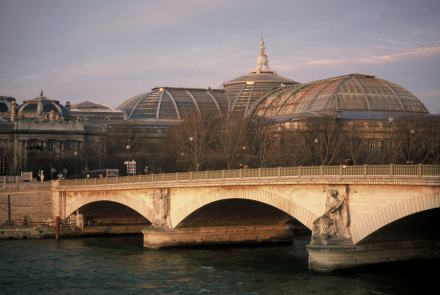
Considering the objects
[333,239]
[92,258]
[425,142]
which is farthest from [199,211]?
[425,142]

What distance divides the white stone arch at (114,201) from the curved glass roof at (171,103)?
7839 cm

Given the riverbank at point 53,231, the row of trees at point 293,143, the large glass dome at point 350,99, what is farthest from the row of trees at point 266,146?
the riverbank at point 53,231

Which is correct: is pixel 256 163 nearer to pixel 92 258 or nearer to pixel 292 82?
pixel 92 258

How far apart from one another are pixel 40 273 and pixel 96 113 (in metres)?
105

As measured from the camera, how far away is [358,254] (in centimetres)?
3759

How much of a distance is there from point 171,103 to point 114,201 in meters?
89.4

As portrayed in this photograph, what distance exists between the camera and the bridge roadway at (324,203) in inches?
1357

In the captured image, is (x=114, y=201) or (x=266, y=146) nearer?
(x=114, y=201)

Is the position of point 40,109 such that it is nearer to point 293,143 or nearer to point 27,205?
point 293,143

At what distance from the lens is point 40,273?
4341cm

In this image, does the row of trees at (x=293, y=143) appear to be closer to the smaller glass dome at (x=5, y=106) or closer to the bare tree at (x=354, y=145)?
the bare tree at (x=354, y=145)

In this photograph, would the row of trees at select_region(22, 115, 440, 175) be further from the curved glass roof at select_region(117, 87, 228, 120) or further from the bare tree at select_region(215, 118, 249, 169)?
the curved glass roof at select_region(117, 87, 228, 120)

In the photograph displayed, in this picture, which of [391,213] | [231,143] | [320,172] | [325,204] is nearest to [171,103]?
[231,143]

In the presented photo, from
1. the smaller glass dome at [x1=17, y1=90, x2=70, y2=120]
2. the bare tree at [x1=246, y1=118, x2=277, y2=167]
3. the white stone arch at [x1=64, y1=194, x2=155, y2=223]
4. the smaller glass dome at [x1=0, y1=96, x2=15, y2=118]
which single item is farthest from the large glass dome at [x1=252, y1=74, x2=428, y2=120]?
the white stone arch at [x1=64, y1=194, x2=155, y2=223]
